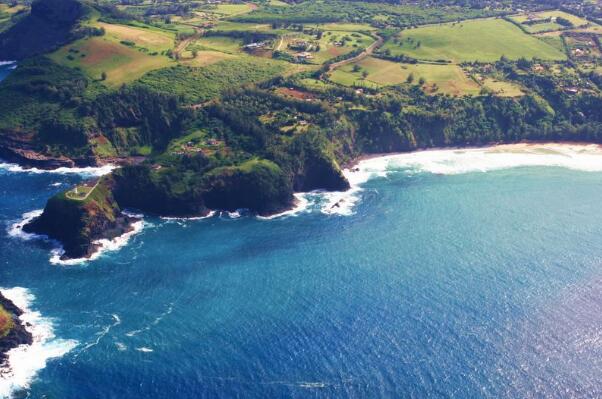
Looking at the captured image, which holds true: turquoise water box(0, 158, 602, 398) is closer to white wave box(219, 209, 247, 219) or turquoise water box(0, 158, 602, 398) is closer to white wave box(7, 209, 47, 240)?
white wave box(7, 209, 47, 240)

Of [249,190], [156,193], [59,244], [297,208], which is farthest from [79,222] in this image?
[297,208]

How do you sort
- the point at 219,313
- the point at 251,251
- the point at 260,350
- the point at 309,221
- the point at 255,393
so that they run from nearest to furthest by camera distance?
the point at 255,393
the point at 260,350
the point at 219,313
the point at 251,251
the point at 309,221

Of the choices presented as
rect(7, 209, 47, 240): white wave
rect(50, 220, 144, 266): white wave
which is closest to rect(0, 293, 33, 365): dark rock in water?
rect(50, 220, 144, 266): white wave

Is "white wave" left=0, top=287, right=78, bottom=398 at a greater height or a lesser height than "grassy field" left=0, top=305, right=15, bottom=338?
lesser

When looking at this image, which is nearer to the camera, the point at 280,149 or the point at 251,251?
the point at 251,251

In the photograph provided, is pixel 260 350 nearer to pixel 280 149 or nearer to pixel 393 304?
pixel 393 304

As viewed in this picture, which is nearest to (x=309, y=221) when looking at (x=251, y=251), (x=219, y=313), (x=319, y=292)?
(x=251, y=251)
